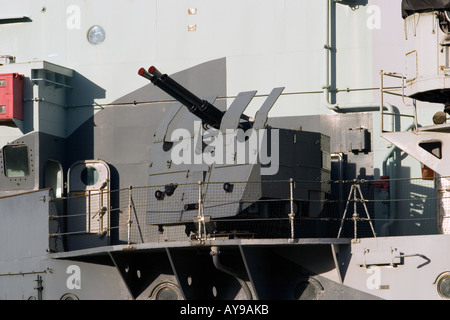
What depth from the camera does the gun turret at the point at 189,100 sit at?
18.7 m

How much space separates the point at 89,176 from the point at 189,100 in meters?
2.99

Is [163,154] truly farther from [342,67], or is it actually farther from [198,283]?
[342,67]

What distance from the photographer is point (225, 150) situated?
18281 mm

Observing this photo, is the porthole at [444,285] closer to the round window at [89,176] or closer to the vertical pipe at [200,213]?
the vertical pipe at [200,213]

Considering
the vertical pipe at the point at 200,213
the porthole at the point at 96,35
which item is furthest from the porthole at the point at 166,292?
the porthole at the point at 96,35

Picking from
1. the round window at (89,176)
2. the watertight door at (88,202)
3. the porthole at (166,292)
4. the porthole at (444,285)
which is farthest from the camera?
the round window at (89,176)

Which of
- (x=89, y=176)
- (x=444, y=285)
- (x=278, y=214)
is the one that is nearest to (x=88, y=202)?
(x=89, y=176)

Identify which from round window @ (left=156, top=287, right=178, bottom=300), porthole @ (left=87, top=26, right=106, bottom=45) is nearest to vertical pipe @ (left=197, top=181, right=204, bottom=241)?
round window @ (left=156, top=287, right=178, bottom=300)

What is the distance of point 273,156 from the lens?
1789 cm

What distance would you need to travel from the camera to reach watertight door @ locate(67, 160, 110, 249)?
2016cm

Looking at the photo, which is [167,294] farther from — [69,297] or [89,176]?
[89,176]

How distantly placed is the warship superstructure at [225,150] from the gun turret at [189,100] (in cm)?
3

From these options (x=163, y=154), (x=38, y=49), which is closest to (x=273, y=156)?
(x=163, y=154)

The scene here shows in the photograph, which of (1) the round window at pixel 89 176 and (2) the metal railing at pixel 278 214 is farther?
(1) the round window at pixel 89 176
